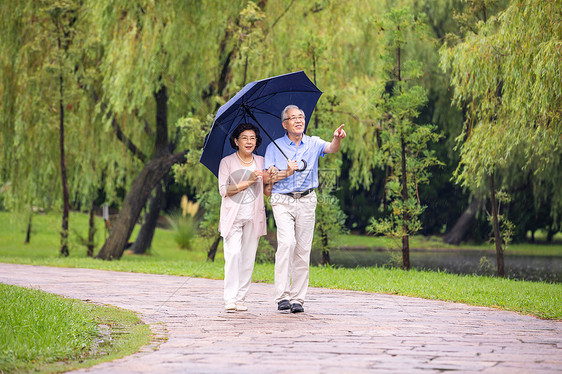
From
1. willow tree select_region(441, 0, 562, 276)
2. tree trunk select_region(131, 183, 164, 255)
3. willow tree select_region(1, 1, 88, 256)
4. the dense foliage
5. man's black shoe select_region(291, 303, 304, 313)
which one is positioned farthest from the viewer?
tree trunk select_region(131, 183, 164, 255)

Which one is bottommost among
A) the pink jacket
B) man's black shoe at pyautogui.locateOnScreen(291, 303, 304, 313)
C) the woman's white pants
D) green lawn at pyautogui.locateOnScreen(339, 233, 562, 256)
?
green lawn at pyautogui.locateOnScreen(339, 233, 562, 256)

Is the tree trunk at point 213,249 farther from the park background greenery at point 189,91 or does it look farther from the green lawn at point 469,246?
the green lawn at point 469,246

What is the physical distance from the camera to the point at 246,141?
24.1 ft

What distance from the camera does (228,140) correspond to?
7.51m

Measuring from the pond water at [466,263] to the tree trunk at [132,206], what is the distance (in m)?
4.65

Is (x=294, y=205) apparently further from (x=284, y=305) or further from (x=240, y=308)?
(x=240, y=308)

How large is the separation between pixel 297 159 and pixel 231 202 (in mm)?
816

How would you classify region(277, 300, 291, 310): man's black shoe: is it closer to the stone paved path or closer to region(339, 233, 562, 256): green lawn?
the stone paved path

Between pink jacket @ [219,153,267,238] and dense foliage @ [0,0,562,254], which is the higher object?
dense foliage @ [0,0,562,254]

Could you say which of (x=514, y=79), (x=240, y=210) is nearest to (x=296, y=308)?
(x=240, y=210)

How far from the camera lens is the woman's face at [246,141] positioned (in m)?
7.34

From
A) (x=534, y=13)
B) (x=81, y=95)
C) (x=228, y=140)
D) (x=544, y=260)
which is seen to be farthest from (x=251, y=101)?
(x=544, y=260)

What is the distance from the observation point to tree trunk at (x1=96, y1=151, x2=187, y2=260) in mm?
17141

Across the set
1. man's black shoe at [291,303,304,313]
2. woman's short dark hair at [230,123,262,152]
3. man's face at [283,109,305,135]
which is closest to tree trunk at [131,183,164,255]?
woman's short dark hair at [230,123,262,152]
